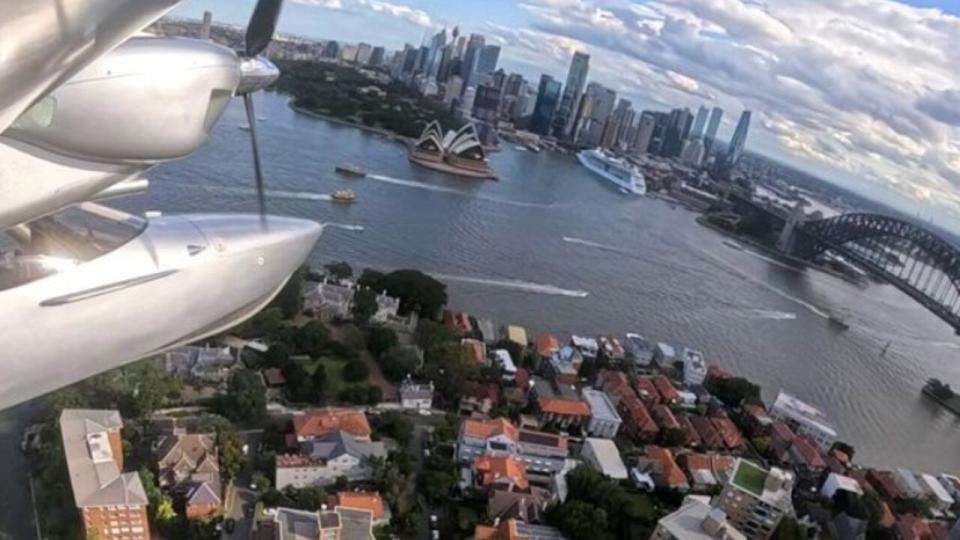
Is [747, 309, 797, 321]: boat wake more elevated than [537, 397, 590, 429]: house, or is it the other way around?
[747, 309, 797, 321]: boat wake

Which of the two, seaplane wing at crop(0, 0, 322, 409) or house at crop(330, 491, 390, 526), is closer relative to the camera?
seaplane wing at crop(0, 0, 322, 409)

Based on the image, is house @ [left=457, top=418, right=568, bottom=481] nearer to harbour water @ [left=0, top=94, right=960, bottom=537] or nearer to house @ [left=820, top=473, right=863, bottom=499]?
house @ [left=820, top=473, right=863, bottom=499]

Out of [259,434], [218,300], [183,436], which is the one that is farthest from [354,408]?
[218,300]

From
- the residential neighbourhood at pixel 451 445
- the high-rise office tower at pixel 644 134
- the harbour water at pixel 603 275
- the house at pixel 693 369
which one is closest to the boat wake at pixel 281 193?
the harbour water at pixel 603 275

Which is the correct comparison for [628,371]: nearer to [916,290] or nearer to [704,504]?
[704,504]

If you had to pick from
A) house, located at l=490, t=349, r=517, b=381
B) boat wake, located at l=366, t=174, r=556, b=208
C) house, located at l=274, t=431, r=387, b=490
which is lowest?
house, located at l=274, t=431, r=387, b=490

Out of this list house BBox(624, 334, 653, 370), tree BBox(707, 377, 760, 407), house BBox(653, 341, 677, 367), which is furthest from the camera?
house BBox(653, 341, 677, 367)

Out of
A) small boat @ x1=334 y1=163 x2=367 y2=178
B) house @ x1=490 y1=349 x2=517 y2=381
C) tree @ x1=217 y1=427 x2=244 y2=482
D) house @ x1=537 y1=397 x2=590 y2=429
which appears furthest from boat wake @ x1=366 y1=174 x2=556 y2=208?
tree @ x1=217 y1=427 x2=244 y2=482
